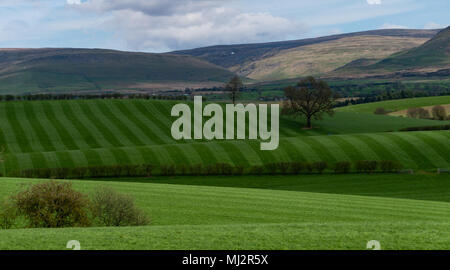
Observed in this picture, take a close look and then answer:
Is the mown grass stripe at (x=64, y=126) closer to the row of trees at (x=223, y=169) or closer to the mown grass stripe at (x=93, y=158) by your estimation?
the mown grass stripe at (x=93, y=158)

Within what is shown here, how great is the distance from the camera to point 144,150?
234ft

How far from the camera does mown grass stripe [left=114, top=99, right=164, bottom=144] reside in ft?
288

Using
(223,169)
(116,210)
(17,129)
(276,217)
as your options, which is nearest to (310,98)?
(223,169)

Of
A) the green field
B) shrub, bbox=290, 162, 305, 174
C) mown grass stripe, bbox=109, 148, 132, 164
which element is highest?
the green field

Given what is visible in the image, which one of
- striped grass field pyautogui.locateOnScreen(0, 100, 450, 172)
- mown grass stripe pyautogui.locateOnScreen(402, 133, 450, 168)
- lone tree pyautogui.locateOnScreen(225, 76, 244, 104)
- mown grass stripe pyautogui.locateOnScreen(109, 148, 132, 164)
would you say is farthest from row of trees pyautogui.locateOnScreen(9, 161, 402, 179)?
lone tree pyautogui.locateOnScreen(225, 76, 244, 104)

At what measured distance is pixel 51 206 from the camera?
23.3 metres

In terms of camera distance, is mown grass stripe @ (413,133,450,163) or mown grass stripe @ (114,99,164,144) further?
mown grass stripe @ (114,99,164,144)

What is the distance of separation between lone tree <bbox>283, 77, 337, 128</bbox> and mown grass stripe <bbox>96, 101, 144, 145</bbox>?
3478 centimetres

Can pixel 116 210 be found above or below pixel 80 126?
above

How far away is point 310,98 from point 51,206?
8624cm

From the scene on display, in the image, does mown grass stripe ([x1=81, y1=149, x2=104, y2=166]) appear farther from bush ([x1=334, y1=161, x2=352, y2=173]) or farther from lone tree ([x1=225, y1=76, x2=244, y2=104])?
lone tree ([x1=225, y1=76, x2=244, y2=104])

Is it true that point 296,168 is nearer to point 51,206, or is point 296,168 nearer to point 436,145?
point 436,145

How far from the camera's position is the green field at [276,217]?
15188mm

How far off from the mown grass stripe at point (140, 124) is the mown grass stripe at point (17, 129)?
2102 centimetres
